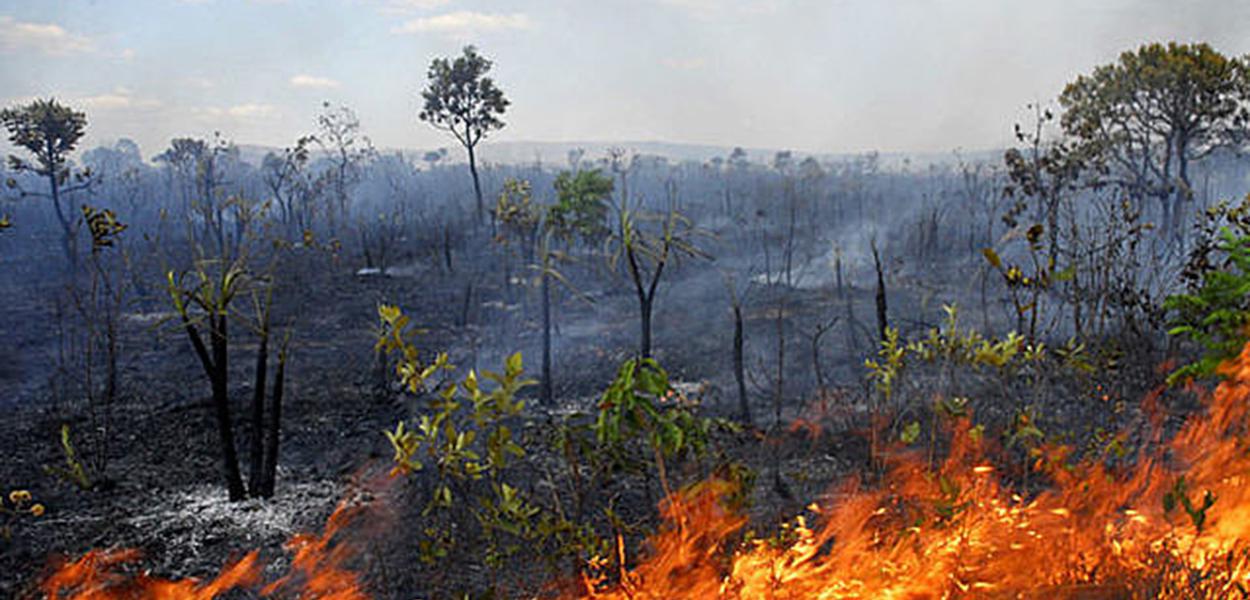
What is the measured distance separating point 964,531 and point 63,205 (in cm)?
4679

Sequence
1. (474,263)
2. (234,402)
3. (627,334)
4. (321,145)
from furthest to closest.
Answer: (321,145), (474,263), (627,334), (234,402)

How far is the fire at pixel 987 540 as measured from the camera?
15.3 feet

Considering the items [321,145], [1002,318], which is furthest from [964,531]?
[321,145]

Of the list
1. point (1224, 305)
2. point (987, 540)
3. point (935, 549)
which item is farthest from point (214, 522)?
point (1224, 305)

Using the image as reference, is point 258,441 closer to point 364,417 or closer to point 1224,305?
point 364,417

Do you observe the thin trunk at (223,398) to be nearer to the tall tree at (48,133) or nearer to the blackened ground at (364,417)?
the blackened ground at (364,417)

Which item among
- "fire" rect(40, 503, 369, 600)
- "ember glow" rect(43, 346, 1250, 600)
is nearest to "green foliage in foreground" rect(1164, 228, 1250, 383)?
"ember glow" rect(43, 346, 1250, 600)

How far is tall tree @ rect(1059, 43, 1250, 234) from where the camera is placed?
56.7ft

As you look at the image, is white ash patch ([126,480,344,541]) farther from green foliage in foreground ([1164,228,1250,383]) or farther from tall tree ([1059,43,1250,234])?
tall tree ([1059,43,1250,234])

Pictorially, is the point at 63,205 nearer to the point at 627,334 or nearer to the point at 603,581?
the point at 627,334

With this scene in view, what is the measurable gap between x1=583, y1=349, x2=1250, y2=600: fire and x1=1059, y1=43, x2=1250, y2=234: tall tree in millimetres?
12626

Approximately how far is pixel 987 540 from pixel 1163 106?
17.2m

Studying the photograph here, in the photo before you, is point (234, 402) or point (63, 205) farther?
point (63, 205)

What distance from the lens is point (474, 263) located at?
70.1ft
